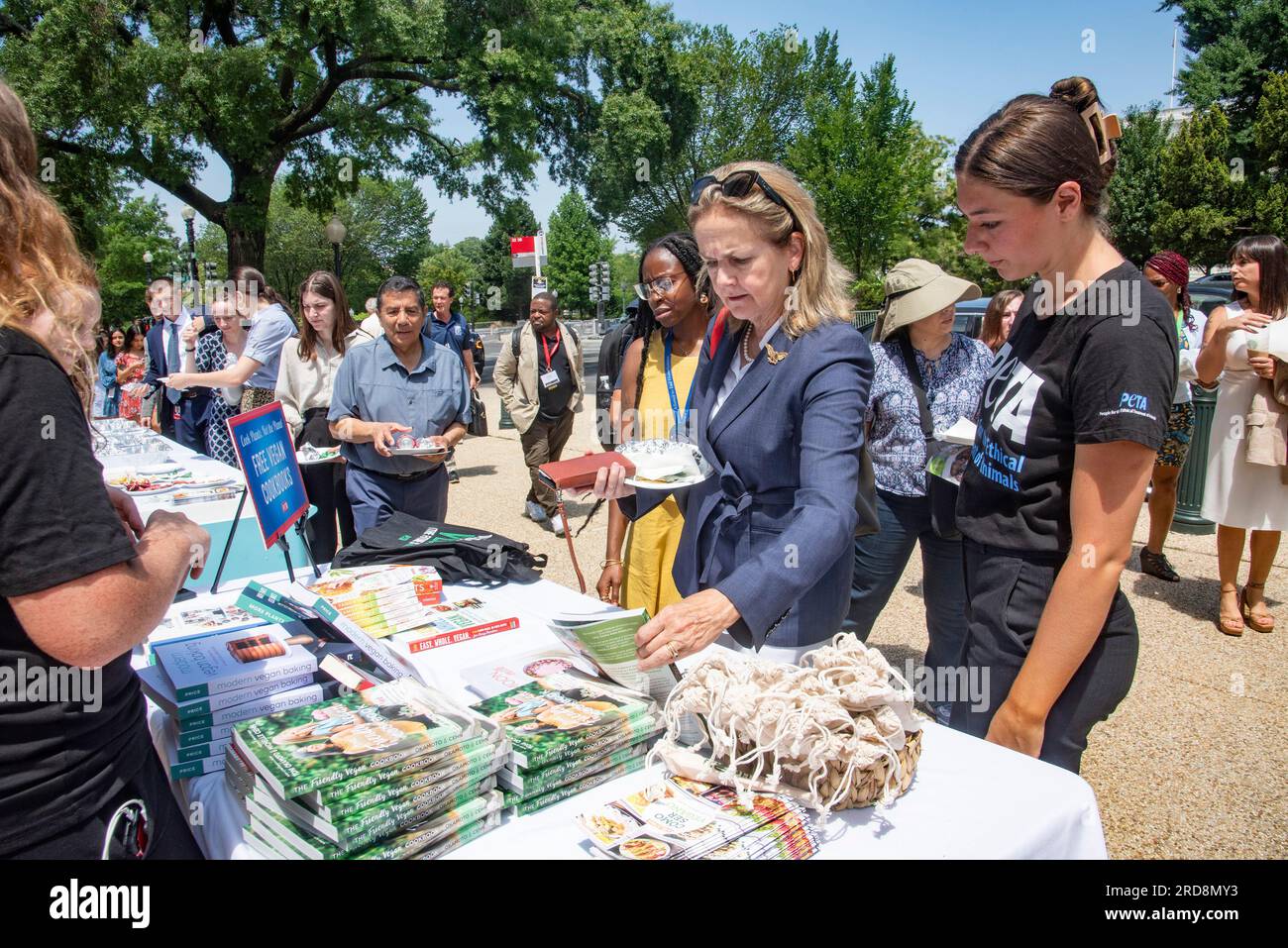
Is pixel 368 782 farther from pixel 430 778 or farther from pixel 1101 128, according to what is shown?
pixel 1101 128

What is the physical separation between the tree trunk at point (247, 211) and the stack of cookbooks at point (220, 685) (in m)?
19.2

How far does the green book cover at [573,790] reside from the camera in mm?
1390

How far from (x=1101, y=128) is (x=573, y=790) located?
1.70 metres

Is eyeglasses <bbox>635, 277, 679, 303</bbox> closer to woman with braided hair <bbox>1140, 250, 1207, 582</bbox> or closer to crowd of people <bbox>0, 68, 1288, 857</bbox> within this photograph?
crowd of people <bbox>0, 68, 1288, 857</bbox>

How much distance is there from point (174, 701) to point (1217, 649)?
5079mm

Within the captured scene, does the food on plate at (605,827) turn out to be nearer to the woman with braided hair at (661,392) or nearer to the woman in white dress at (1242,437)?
the woman with braided hair at (661,392)

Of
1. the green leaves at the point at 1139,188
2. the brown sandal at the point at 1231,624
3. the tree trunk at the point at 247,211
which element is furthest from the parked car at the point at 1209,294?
the green leaves at the point at 1139,188

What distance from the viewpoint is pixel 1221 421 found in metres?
4.81

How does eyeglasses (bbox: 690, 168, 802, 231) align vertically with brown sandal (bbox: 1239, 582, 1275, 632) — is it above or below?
above

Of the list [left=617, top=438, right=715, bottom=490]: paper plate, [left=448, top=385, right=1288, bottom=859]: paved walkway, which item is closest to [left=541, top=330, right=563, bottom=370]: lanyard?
[left=448, top=385, right=1288, bottom=859]: paved walkway

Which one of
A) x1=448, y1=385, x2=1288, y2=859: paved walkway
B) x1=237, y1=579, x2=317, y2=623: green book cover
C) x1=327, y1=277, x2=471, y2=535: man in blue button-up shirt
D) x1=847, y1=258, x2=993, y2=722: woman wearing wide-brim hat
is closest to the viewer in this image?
x1=237, y1=579, x2=317, y2=623: green book cover

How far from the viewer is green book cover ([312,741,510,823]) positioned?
3.95ft

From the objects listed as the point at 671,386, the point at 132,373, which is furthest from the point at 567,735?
the point at 132,373

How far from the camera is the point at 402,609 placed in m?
2.25
